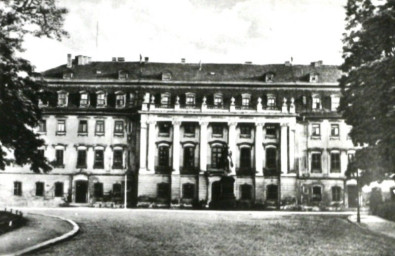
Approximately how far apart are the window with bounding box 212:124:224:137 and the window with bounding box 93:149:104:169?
10.6 meters

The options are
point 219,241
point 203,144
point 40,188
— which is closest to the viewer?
point 219,241

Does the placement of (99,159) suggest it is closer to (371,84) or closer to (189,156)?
(189,156)

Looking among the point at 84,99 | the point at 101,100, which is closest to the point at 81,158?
the point at 84,99

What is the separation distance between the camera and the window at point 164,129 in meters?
52.5

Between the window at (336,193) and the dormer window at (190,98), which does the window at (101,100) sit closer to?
the dormer window at (190,98)

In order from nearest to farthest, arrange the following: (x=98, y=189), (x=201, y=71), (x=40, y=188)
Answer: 1. (x=40, y=188)
2. (x=98, y=189)
3. (x=201, y=71)

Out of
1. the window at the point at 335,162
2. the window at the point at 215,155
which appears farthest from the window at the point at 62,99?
the window at the point at 335,162

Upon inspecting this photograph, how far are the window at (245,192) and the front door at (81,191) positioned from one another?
14185mm

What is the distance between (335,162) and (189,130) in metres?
13.8

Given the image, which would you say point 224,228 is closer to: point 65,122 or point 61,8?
point 61,8

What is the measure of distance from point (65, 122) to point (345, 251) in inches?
1564

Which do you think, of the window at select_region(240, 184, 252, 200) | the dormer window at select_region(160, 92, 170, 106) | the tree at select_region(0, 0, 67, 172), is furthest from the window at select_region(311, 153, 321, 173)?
the tree at select_region(0, 0, 67, 172)

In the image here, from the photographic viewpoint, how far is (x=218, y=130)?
52625 mm

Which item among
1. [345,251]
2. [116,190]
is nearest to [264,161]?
[116,190]
